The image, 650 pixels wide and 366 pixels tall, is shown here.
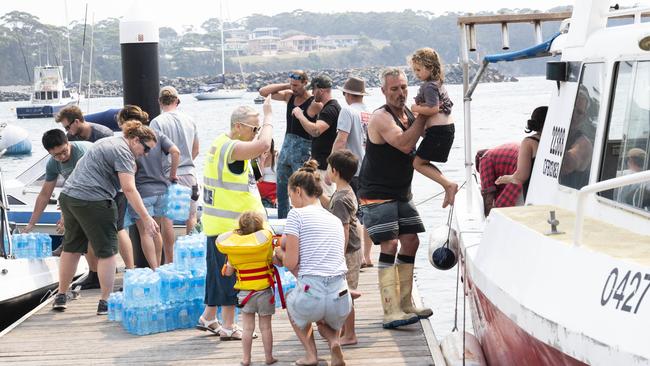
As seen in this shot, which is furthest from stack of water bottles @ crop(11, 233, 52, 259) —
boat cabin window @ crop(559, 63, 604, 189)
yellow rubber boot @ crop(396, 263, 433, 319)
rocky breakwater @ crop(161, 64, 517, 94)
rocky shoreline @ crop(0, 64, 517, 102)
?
rocky shoreline @ crop(0, 64, 517, 102)

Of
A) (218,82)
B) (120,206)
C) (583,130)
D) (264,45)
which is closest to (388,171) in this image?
(583,130)

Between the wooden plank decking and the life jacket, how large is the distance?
664mm

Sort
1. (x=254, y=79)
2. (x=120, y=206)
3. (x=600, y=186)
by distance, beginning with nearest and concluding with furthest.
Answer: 1. (x=600, y=186)
2. (x=120, y=206)
3. (x=254, y=79)

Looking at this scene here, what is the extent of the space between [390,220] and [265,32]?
17617 cm

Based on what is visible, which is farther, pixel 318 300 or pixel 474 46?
pixel 474 46

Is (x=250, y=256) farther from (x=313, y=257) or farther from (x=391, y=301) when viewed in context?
(x=391, y=301)

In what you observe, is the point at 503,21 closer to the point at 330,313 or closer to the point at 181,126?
the point at 330,313

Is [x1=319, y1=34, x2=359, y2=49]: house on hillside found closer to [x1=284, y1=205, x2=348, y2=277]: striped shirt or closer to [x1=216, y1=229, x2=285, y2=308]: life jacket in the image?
[x1=216, y1=229, x2=285, y2=308]: life jacket

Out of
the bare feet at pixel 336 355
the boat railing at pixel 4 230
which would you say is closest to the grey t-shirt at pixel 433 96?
the bare feet at pixel 336 355

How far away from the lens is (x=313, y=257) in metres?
7.32

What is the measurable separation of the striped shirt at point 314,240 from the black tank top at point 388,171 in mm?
1040

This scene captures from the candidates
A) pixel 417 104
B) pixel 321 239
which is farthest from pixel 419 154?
pixel 321 239

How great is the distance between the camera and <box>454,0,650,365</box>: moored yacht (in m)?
4.57

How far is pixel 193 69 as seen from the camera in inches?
6452
